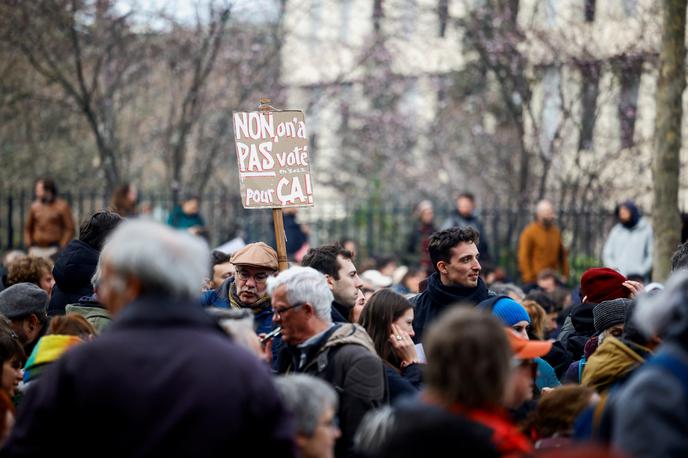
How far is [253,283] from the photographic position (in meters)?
8.07

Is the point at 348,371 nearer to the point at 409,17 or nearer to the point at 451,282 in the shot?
the point at 451,282

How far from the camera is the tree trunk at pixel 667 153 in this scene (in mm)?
13703

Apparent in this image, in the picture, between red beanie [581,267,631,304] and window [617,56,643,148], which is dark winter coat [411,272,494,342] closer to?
red beanie [581,267,631,304]

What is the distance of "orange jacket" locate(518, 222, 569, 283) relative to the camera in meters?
17.7

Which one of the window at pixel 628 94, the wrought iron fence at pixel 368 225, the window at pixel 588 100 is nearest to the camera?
the wrought iron fence at pixel 368 225

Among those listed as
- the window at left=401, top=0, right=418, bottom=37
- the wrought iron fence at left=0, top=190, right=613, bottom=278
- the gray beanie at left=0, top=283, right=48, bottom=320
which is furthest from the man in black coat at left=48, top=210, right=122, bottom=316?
the window at left=401, top=0, right=418, bottom=37

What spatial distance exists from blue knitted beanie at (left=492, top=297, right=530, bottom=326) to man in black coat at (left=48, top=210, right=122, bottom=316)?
8.67 feet

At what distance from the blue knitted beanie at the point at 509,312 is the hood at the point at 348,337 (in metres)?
1.43

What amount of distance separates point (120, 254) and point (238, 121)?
169 inches

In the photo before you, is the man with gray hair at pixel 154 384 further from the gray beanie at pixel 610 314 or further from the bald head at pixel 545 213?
the bald head at pixel 545 213

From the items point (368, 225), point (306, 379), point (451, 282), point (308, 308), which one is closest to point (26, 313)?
point (308, 308)

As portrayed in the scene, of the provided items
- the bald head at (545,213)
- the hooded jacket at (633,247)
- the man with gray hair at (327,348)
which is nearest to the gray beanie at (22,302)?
the man with gray hair at (327,348)

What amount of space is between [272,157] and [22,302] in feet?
6.46

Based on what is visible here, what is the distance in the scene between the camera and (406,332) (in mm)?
6938
